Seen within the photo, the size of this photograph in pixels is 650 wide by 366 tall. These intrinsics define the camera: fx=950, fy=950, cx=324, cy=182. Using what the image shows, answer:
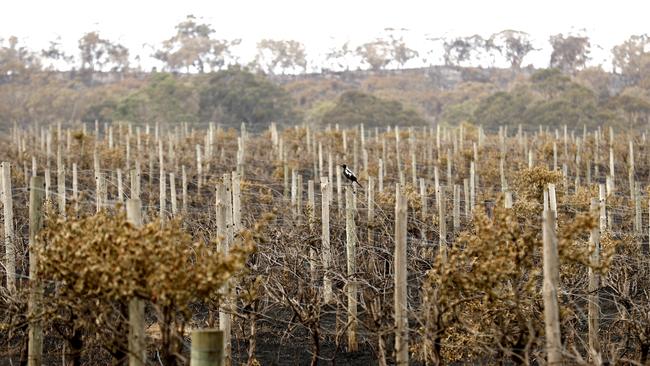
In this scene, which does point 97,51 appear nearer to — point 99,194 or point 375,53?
point 375,53

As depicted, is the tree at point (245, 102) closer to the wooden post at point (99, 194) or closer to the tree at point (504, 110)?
the tree at point (504, 110)

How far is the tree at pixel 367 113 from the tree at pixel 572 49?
26.8 metres

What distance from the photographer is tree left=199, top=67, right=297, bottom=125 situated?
52188 millimetres

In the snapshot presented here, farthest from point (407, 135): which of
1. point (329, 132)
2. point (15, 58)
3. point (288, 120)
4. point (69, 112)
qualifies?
point (15, 58)

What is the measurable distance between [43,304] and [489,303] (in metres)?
3.77

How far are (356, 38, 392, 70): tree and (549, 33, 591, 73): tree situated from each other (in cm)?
1655

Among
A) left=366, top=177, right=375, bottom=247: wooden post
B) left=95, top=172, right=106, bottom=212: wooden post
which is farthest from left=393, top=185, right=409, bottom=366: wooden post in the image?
left=366, top=177, right=375, bottom=247: wooden post

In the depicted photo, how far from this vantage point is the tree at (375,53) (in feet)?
280

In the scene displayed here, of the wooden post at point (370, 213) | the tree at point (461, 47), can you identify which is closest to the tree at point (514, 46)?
the tree at point (461, 47)

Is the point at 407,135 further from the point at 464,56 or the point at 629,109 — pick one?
the point at 464,56

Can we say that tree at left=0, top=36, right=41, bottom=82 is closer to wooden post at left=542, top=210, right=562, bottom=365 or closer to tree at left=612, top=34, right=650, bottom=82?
tree at left=612, top=34, right=650, bottom=82

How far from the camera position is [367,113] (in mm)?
50188

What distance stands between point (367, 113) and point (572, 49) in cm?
2980

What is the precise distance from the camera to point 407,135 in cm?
3728
